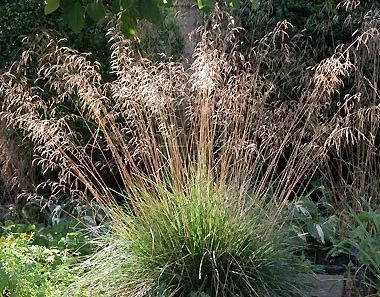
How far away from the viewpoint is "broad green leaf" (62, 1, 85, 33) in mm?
2930

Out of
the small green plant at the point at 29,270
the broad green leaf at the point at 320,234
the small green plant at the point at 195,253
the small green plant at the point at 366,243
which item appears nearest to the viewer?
the small green plant at the point at 29,270

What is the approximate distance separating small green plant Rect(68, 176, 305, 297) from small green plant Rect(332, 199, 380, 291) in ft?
1.53

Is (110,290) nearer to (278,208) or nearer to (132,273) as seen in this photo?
(132,273)

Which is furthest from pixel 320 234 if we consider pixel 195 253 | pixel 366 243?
pixel 195 253

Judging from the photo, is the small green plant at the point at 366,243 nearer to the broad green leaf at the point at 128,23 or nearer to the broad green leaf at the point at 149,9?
the broad green leaf at the point at 128,23

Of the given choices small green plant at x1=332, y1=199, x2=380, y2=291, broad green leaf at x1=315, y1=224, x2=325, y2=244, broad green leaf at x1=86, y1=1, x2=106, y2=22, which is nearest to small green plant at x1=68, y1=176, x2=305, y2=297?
small green plant at x1=332, y1=199, x2=380, y2=291

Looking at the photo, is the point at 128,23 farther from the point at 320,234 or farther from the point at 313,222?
the point at 313,222

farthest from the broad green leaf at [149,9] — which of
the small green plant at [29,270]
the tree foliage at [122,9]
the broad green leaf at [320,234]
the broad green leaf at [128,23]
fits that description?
the broad green leaf at [320,234]

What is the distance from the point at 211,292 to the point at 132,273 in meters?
0.47

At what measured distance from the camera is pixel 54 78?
Result: 21.9 ft

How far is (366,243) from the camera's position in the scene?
4.73m

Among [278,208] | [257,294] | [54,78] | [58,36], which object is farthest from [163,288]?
[58,36]

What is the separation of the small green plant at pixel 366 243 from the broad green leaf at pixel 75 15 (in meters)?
2.53

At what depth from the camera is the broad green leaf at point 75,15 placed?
2.93 meters
